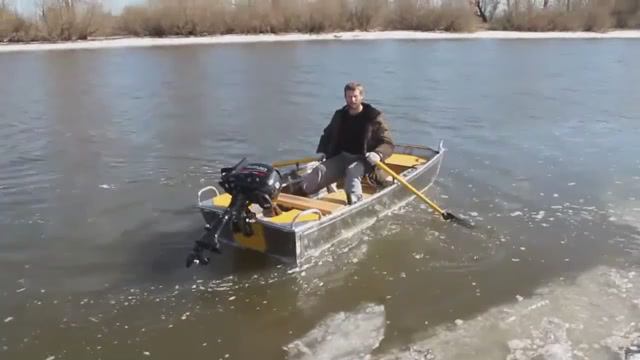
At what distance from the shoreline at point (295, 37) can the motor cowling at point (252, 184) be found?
2896cm

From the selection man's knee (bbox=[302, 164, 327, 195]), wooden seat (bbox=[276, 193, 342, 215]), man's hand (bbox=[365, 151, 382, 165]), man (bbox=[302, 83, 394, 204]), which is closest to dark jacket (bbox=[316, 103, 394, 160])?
man (bbox=[302, 83, 394, 204])

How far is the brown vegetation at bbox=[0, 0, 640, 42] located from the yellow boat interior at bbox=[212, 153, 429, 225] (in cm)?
3290

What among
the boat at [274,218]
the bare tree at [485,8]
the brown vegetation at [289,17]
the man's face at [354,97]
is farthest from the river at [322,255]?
the bare tree at [485,8]

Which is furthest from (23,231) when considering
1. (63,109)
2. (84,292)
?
(63,109)

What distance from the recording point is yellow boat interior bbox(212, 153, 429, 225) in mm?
6293

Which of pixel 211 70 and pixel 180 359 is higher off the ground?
pixel 211 70

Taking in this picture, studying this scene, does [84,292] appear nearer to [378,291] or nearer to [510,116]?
[378,291]

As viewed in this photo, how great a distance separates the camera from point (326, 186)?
7.56 m

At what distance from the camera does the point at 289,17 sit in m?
41.2

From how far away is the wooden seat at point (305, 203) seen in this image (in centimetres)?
666

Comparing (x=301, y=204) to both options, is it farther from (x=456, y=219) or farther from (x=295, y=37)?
(x=295, y=37)

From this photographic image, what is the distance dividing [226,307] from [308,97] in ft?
36.9

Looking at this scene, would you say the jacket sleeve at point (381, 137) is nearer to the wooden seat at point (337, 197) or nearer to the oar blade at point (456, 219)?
the wooden seat at point (337, 197)

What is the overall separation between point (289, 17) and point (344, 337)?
37.8 metres
